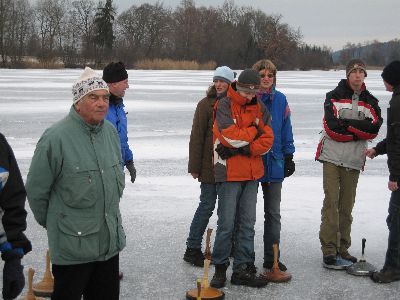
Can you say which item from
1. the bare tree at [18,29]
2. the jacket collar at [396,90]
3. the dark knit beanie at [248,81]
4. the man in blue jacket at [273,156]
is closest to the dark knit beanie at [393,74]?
the jacket collar at [396,90]

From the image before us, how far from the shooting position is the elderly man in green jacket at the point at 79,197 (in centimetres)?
321

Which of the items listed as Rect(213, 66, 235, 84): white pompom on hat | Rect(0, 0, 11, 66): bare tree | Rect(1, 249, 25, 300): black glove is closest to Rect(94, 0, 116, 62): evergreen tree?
Rect(0, 0, 11, 66): bare tree

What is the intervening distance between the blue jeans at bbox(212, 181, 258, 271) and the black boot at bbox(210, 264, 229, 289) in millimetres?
41

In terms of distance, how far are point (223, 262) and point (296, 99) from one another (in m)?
17.8

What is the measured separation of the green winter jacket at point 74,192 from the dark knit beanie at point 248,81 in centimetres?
147

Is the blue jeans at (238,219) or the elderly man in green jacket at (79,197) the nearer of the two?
the elderly man in green jacket at (79,197)

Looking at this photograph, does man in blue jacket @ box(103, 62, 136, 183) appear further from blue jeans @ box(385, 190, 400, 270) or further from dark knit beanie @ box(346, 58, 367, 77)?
blue jeans @ box(385, 190, 400, 270)

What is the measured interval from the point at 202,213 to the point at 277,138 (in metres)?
0.94

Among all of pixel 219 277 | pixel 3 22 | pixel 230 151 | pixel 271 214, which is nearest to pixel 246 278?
pixel 219 277

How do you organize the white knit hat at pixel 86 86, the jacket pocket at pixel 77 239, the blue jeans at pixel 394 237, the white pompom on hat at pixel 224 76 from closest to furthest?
the jacket pocket at pixel 77 239, the white knit hat at pixel 86 86, the blue jeans at pixel 394 237, the white pompom on hat at pixel 224 76

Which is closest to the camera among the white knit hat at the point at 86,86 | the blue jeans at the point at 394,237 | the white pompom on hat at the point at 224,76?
the white knit hat at the point at 86,86

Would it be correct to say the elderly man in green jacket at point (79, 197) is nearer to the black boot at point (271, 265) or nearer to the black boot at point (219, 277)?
the black boot at point (219, 277)

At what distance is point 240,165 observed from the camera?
453 cm

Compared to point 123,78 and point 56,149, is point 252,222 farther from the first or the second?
point 56,149
